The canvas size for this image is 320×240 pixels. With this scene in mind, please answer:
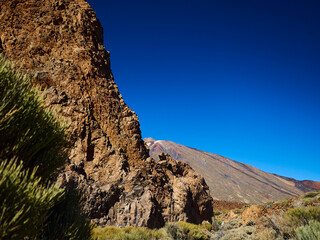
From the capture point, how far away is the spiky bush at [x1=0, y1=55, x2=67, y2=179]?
8.93 feet

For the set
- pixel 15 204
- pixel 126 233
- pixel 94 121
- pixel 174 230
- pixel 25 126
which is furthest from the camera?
pixel 94 121

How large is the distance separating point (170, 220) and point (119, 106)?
617cm

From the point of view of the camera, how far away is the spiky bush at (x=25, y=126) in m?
2.72

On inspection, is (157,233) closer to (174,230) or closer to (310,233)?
(174,230)

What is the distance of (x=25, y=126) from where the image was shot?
2898 millimetres

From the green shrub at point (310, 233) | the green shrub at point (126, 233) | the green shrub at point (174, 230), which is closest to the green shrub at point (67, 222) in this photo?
the green shrub at point (126, 233)

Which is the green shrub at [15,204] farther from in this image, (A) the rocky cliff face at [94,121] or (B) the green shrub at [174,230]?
(B) the green shrub at [174,230]

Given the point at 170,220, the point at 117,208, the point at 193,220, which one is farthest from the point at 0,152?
the point at 193,220

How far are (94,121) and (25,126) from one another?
698 centimetres

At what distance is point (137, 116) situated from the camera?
1195 cm

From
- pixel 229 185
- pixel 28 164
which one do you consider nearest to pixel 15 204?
pixel 28 164

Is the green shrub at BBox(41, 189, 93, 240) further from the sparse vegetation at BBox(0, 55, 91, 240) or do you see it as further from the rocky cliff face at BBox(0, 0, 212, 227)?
the rocky cliff face at BBox(0, 0, 212, 227)

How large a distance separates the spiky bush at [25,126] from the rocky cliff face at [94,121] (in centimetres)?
412

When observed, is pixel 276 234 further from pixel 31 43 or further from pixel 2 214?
pixel 31 43
